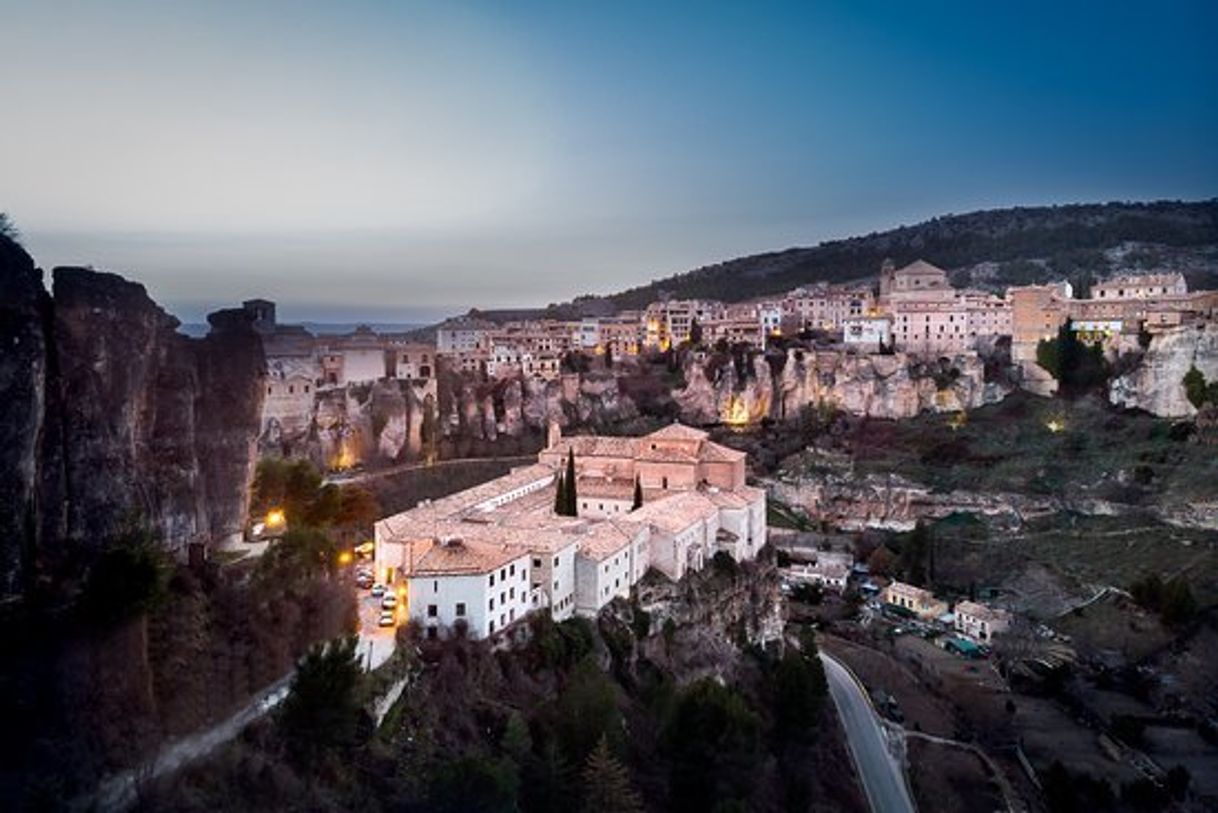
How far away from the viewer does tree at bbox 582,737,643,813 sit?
19.4m

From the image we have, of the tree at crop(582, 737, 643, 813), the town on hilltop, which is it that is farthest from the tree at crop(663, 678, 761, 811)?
the town on hilltop

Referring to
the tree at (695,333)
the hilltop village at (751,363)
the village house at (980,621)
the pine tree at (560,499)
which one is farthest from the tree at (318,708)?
the tree at (695,333)

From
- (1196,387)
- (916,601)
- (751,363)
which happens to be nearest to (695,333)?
(751,363)

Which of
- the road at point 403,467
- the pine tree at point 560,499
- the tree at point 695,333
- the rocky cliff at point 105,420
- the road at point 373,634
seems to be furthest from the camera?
the tree at point 695,333

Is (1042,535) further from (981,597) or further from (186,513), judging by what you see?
(186,513)

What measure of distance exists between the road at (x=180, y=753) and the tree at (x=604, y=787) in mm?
6451

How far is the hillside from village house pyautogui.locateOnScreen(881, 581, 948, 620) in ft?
236

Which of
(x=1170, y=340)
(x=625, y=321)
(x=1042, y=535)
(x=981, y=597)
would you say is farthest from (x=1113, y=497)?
(x=625, y=321)

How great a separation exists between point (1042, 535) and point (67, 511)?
47.7 m

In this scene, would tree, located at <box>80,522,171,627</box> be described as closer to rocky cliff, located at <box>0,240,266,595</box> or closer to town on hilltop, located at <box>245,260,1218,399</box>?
rocky cliff, located at <box>0,240,266,595</box>

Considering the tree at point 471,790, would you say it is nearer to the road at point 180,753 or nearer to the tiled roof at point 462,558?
the road at point 180,753

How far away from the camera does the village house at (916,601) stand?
4541cm

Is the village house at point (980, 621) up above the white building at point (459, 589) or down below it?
below

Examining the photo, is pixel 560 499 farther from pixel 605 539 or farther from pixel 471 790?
pixel 471 790
